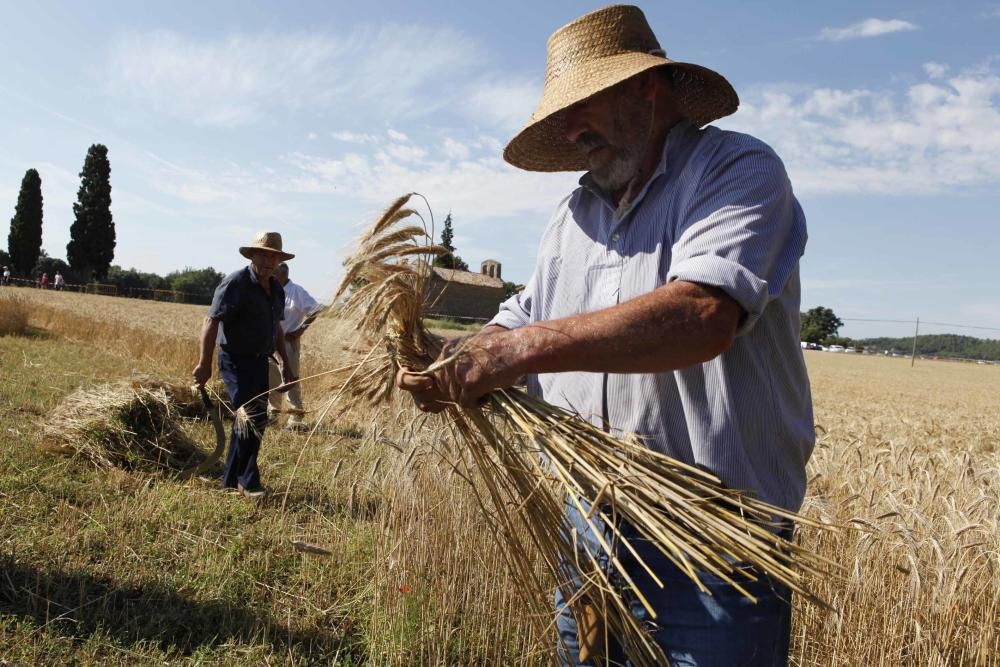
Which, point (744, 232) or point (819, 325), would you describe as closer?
point (744, 232)

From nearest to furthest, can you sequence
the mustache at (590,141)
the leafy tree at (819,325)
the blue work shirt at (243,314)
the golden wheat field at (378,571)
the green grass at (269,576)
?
1. the mustache at (590,141)
2. the golden wheat field at (378,571)
3. the green grass at (269,576)
4. the blue work shirt at (243,314)
5. the leafy tree at (819,325)

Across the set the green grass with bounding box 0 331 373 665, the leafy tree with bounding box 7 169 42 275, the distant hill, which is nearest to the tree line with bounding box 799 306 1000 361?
the distant hill

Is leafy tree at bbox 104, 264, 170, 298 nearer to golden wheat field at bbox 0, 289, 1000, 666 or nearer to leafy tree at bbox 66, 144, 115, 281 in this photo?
leafy tree at bbox 66, 144, 115, 281

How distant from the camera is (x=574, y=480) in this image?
1464mm

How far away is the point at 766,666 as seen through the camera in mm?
1426

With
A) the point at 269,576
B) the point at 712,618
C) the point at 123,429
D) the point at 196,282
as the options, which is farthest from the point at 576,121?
the point at 196,282

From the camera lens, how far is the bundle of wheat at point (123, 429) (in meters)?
4.86

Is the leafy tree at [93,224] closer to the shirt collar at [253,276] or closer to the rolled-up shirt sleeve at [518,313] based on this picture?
the shirt collar at [253,276]

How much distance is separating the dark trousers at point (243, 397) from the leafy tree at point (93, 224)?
52.2 meters

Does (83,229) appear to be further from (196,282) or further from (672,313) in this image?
(672,313)

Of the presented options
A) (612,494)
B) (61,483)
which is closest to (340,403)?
(612,494)

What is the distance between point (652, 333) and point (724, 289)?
0.15 m

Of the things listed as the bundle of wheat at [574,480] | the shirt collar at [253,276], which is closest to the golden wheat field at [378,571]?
the bundle of wheat at [574,480]

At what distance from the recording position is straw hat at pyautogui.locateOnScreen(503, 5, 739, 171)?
153 cm
